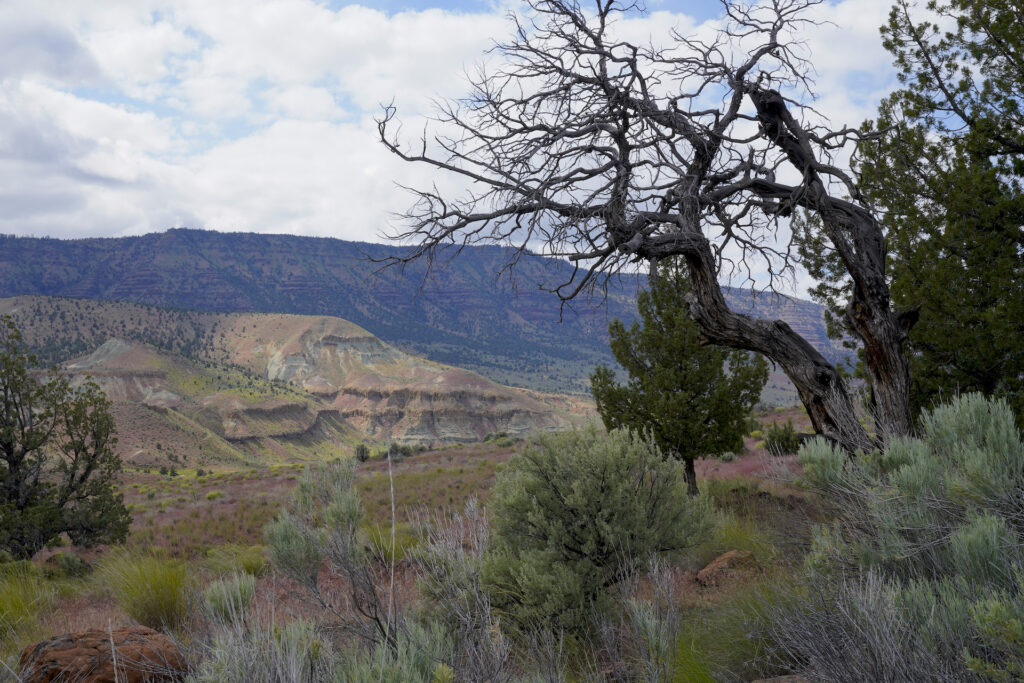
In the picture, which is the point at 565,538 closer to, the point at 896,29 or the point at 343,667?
the point at 343,667

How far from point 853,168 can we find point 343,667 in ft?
35.9

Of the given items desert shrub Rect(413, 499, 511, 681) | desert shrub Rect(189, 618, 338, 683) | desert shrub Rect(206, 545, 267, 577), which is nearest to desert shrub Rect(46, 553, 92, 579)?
desert shrub Rect(206, 545, 267, 577)

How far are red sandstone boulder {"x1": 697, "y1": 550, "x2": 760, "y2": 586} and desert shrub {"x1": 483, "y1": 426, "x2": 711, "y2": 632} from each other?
2.93 feet

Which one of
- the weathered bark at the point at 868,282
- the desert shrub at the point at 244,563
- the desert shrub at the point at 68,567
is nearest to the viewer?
the weathered bark at the point at 868,282

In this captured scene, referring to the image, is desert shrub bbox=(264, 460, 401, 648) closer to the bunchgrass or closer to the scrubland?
the scrubland

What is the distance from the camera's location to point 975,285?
343 inches

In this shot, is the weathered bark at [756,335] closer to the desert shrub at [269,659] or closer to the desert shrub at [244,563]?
the desert shrub at [269,659]

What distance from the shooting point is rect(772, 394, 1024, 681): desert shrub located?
238cm

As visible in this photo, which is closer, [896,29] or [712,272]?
[712,272]

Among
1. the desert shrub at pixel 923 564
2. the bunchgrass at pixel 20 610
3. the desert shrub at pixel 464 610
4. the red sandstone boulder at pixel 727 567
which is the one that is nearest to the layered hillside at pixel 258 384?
the bunchgrass at pixel 20 610

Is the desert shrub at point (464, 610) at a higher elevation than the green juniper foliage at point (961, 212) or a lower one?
lower

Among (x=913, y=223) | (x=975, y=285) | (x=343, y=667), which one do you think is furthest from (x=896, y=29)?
(x=343, y=667)

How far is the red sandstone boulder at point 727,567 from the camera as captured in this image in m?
6.50

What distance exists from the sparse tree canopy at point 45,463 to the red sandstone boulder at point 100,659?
10987 mm
